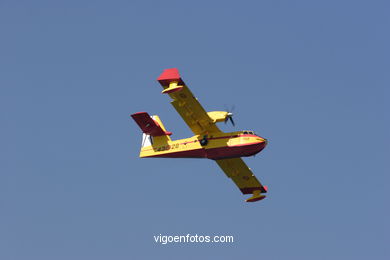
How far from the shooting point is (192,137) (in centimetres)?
6359

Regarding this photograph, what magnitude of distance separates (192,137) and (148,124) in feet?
12.8

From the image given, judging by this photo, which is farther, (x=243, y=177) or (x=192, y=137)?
(x=243, y=177)

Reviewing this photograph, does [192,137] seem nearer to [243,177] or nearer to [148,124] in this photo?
[148,124]

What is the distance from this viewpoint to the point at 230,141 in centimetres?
6241

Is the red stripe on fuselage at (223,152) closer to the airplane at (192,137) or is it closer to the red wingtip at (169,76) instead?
the airplane at (192,137)

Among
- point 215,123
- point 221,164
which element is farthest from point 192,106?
point 221,164

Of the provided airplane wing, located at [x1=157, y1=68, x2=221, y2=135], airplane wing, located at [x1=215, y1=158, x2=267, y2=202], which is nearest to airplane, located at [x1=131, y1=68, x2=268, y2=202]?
airplane wing, located at [x1=157, y1=68, x2=221, y2=135]

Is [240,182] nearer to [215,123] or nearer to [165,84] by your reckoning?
[215,123]

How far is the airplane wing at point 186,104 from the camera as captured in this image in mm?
59875

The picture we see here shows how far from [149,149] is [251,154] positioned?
28.4 feet

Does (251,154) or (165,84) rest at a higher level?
(165,84)

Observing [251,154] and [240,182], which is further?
[240,182]

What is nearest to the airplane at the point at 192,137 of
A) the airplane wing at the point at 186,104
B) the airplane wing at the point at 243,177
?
the airplane wing at the point at 186,104

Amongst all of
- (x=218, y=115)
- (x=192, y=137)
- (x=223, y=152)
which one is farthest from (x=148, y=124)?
(x=223, y=152)
